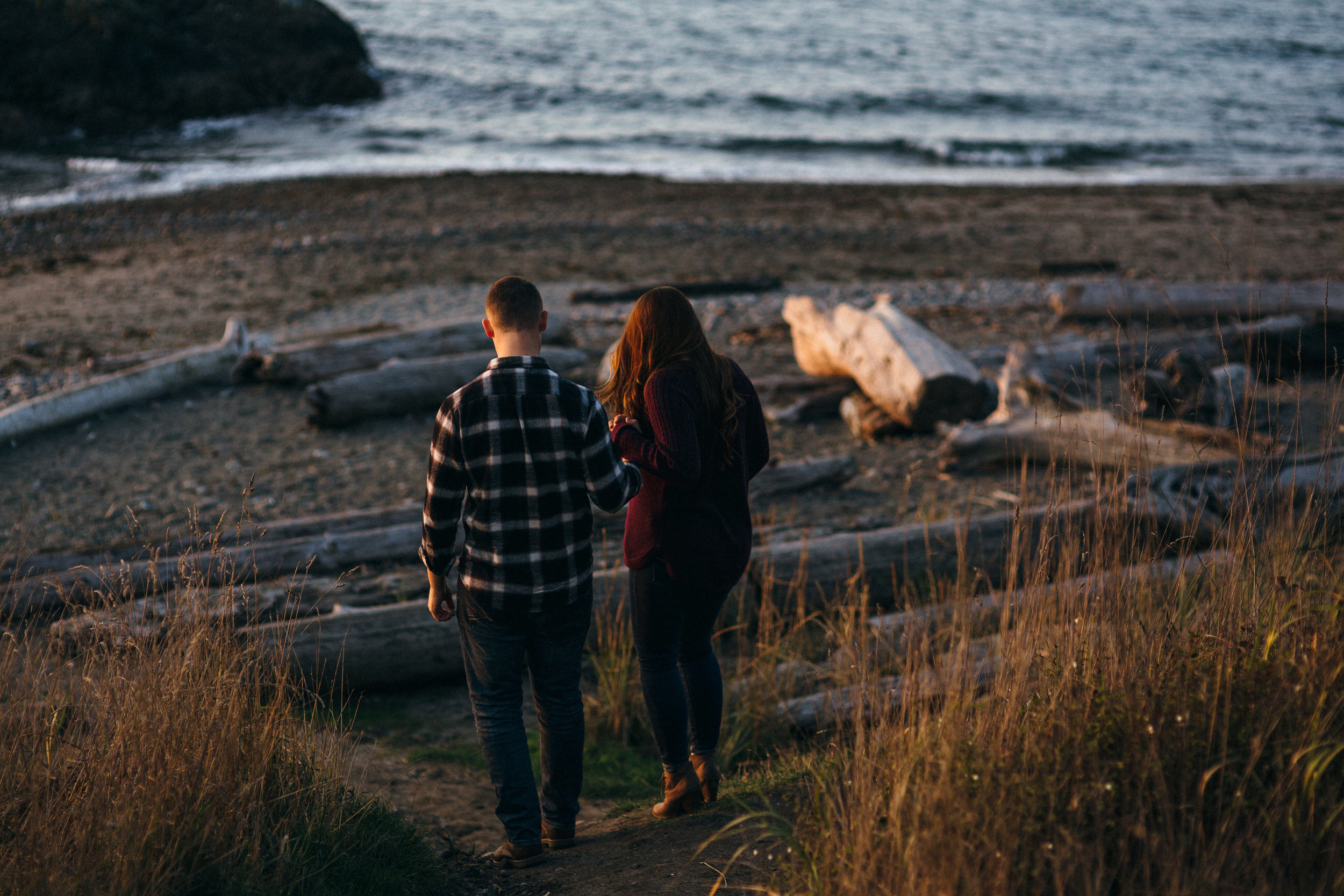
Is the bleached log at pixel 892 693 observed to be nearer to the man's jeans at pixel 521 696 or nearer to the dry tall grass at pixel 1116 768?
the dry tall grass at pixel 1116 768

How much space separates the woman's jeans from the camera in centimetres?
317

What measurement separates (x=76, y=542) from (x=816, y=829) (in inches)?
Result: 212

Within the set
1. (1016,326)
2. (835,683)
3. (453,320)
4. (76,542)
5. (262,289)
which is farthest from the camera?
(262,289)

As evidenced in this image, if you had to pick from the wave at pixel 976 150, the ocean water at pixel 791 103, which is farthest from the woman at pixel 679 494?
the wave at pixel 976 150

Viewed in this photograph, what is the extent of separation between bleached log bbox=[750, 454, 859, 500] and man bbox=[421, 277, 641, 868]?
3.35 m

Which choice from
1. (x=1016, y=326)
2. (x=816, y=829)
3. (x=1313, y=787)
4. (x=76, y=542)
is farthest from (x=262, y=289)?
(x=1313, y=787)

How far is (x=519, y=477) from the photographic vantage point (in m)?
2.91

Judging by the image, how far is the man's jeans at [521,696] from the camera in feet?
9.93

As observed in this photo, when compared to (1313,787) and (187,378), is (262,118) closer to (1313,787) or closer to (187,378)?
(187,378)

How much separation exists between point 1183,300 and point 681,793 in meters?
8.68

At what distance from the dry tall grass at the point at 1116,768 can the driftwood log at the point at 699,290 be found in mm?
8706

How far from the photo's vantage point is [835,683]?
4.03m

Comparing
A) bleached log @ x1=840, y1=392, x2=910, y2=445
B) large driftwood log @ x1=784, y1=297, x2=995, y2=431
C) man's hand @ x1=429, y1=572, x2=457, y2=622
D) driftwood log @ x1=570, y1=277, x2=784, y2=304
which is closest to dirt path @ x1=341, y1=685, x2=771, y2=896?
man's hand @ x1=429, y1=572, x2=457, y2=622

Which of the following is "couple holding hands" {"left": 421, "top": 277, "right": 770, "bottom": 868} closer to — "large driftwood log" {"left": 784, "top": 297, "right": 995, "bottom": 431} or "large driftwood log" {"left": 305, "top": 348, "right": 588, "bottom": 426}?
"large driftwood log" {"left": 784, "top": 297, "right": 995, "bottom": 431}
